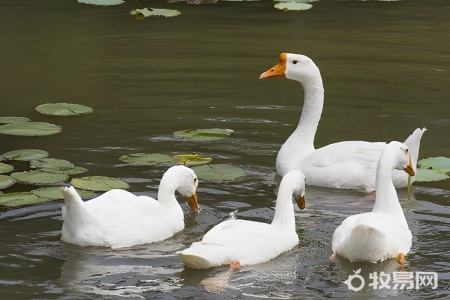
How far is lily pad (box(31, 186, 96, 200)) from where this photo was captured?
9164mm

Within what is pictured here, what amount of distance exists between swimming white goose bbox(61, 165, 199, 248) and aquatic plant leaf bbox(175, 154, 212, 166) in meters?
1.68

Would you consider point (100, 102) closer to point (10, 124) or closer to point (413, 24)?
point (10, 124)

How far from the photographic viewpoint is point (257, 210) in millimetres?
9086

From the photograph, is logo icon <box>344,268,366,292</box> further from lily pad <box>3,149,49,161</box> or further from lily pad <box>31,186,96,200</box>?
lily pad <box>3,149,49,161</box>

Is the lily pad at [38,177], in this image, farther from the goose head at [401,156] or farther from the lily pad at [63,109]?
the goose head at [401,156]

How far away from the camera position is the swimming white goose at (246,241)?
757cm

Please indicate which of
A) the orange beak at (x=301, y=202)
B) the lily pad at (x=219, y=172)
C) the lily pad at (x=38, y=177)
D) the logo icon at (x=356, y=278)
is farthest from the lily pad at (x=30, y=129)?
the logo icon at (x=356, y=278)

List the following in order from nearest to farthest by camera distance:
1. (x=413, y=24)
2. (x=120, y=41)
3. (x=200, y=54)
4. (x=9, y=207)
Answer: (x=9, y=207)
(x=200, y=54)
(x=120, y=41)
(x=413, y=24)

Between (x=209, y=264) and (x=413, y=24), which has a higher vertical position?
(x=413, y=24)

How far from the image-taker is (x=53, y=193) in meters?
9.24

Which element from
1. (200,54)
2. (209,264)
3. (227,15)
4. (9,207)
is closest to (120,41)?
(200,54)

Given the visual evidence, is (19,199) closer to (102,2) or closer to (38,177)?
(38,177)

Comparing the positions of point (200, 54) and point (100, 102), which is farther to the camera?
point (200, 54)

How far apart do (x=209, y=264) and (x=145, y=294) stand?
2.03 feet
